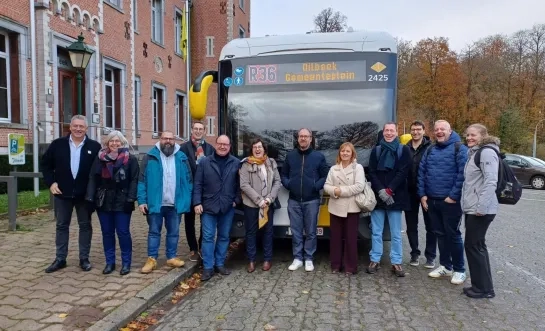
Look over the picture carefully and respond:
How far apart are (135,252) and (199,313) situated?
226cm

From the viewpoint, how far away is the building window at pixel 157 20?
20.0m

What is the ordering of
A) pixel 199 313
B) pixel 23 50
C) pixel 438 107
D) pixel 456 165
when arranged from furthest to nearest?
pixel 438 107 → pixel 23 50 → pixel 456 165 → pixel 199 313

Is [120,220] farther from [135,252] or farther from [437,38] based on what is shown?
[437,38]

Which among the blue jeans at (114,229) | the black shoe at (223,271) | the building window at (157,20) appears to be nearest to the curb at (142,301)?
the black shoe at (223,271)

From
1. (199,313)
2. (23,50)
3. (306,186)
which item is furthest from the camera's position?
(23,50)

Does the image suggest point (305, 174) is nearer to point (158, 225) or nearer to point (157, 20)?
point (158, 225)

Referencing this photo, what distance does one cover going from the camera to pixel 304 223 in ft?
18.0

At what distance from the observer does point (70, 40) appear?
1259 cm

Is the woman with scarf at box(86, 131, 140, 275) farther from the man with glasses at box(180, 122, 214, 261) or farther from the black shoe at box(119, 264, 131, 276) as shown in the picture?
the man with glasses at box(180, 122, 214, 261)

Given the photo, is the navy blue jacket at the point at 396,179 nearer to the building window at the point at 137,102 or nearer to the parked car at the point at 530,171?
the building window at the point at 137,102

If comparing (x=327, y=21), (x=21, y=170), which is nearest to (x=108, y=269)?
(x=21, y=170)

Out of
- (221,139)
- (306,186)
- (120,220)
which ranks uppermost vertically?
(221,139)

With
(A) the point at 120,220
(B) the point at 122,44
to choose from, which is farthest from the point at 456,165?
(B) the point at 122,44

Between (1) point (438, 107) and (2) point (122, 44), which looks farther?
(1) point (438, 107)
